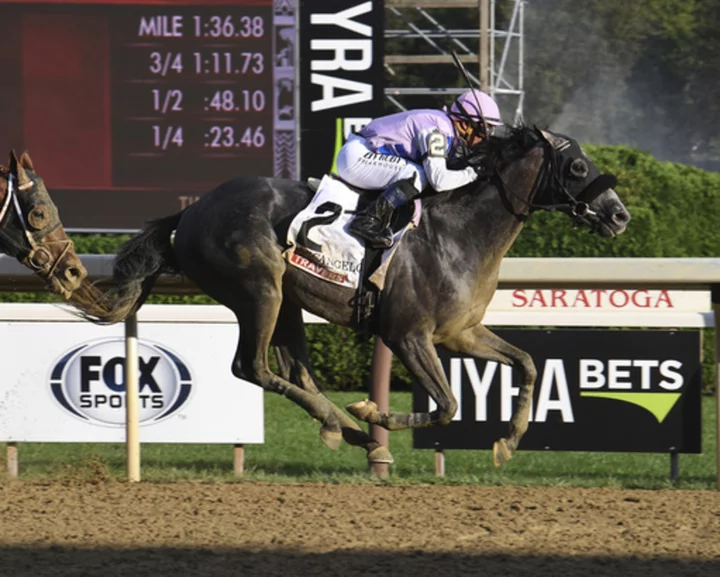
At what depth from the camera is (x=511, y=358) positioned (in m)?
5.96

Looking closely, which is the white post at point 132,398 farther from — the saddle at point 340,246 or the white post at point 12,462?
the saddle at point 340,246

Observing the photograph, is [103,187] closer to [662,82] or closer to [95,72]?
[95,72]

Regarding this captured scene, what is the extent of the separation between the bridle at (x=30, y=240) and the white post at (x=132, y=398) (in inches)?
24.9

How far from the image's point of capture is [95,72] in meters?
10.1

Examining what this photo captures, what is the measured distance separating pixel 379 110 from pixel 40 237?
15.9ft

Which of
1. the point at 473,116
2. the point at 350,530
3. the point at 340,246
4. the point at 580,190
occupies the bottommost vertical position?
the point at 350,530

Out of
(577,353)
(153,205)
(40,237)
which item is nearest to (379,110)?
(153,205)

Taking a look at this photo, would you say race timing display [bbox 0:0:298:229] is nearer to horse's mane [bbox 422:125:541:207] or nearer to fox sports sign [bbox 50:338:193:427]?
fox sports sign [bbox 50:338:193:427]

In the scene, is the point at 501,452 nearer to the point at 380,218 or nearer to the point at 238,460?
the point at 380,218

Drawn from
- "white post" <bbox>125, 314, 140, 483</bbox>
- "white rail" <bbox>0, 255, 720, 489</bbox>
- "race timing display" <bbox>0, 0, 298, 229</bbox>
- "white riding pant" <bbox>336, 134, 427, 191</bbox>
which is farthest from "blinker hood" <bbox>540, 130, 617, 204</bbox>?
"race timing display" <bbox>0, 0, 298, 229</bbox>

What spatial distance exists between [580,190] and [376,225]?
908 mm

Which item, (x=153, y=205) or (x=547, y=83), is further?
(x=547, y=83)

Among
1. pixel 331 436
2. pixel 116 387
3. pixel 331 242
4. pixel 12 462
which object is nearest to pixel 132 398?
pixel 116 387

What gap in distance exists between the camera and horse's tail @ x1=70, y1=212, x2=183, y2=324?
6.02m
